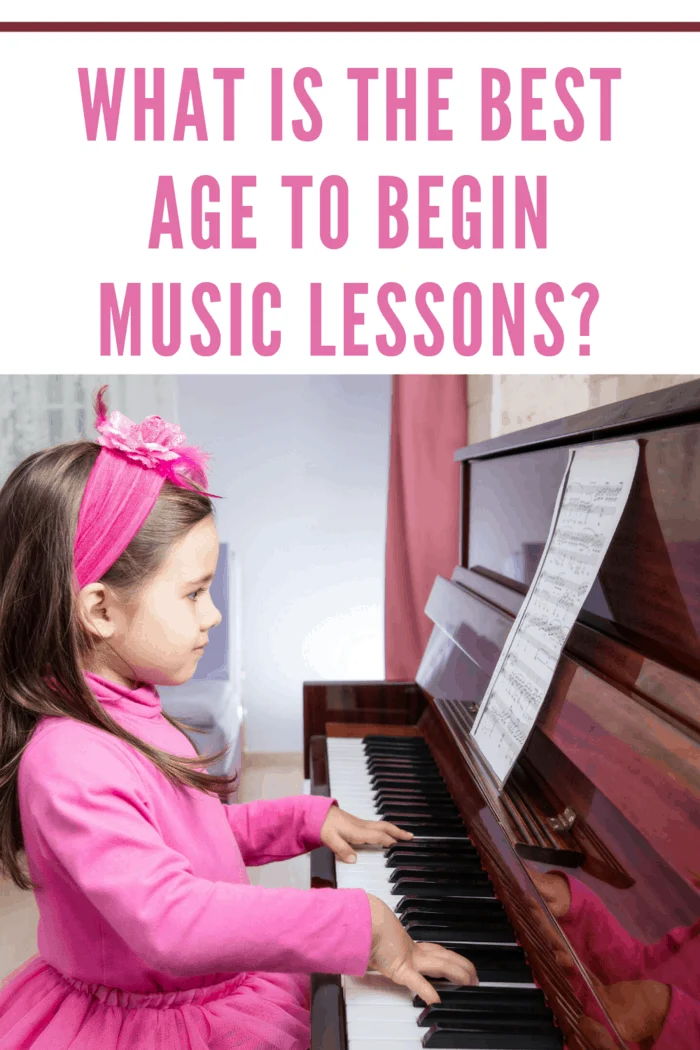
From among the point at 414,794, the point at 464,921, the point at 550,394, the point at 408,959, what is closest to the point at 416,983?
Answer: the point at 408,959

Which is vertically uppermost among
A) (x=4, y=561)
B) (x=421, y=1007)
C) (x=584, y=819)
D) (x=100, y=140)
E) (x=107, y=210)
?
(x=100, y=140)

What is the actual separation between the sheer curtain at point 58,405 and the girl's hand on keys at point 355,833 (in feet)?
8.34

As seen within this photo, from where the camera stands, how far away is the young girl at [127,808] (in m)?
0.82

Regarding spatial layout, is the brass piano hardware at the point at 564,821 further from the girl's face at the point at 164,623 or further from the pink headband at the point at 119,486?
the pink headband at the point at 119,486

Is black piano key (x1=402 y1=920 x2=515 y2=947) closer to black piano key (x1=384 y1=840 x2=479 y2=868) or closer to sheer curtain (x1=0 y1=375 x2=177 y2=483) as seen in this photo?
black piano key (x1=384 y1=840 x2=479 y2=868)

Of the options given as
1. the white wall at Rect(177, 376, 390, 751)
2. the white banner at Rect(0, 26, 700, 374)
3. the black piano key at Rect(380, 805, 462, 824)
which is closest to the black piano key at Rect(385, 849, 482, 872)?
the black piano key at Rect(380, 805, 462, 824)

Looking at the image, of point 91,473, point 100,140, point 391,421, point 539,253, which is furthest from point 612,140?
point 91,473

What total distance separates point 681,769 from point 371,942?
1.19 feet

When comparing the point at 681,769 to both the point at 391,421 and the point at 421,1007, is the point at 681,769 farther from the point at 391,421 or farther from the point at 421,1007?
the point at 391,421

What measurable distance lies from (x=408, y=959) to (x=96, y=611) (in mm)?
485

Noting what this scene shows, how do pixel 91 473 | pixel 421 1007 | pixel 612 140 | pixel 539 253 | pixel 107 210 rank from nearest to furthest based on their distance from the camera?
pixel 421 1007
pixel 91 473
pixel 612 140
pixel 539 253
pixel 107 210

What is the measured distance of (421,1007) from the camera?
800 millimetres

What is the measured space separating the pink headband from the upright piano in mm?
469

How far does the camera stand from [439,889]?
0.99 metres
